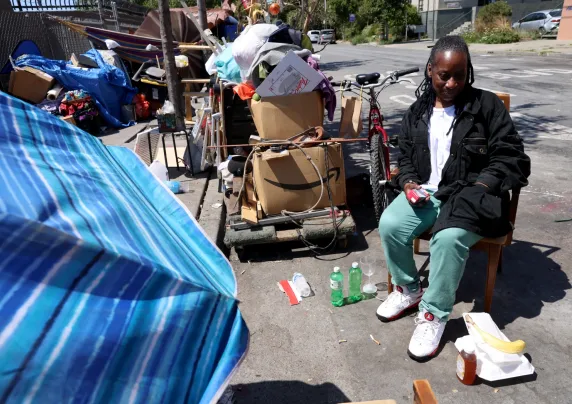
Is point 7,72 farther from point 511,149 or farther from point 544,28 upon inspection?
point 544,28

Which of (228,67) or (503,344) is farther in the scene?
(228,67)

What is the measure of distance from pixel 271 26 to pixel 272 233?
2174 mm

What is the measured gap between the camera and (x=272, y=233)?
3.97 meters

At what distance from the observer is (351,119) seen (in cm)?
477

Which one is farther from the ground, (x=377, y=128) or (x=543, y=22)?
(x=543, y=22)

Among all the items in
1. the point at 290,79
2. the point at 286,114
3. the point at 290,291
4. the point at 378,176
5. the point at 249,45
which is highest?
the point at 249,45

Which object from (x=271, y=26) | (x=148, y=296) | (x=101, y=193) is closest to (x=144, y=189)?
(x=101, y=193)

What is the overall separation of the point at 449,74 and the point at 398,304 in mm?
1497

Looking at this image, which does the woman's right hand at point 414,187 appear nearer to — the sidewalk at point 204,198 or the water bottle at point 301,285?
the water bottle at point 301,285

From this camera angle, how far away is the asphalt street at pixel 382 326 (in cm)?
250

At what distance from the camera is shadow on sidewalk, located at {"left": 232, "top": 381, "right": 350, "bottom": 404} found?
248cm

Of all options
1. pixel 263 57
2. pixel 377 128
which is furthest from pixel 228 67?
pixel 377 128

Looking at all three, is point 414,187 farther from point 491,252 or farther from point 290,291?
point 290,291

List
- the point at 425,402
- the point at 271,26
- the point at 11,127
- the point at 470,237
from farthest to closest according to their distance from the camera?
the point at 271,26 → the point at 470,237 → the point at 425,402 → the point at 11,127
